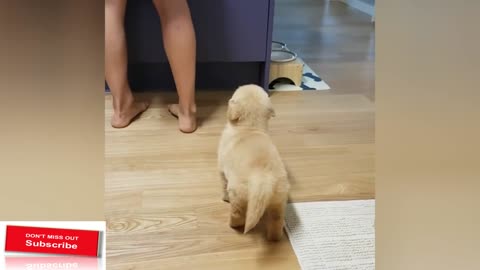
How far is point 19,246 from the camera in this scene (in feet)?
1.65

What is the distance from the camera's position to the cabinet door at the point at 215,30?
1.53m

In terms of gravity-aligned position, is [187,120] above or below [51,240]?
below

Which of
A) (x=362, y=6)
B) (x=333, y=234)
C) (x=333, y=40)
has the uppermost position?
(x=362, y=6)

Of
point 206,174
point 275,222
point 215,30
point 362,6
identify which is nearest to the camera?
point 275,222

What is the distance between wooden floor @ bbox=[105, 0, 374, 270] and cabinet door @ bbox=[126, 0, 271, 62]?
0.17 metres

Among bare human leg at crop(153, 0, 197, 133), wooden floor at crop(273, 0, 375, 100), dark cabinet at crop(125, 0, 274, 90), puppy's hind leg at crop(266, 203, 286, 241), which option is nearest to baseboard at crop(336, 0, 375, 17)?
wooden floor at crop(273, 0, 375, 100)

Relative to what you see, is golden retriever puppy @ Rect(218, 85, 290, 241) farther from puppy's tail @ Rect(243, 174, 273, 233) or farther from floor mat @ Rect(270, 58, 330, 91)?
floor mat @ Rect(270, 58, 330, 91)

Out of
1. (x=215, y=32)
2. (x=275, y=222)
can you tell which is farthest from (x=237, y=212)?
(x=215, y=32)

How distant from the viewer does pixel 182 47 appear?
1.37 metres

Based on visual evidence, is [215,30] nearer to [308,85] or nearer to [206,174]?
[308,85]

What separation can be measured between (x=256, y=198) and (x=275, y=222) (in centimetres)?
14

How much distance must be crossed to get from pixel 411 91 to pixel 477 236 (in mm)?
155

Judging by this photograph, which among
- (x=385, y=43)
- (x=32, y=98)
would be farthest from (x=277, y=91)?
(x=32, y=98)

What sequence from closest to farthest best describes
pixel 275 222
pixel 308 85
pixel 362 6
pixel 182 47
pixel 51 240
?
1. pixel 51 240
2. pixel 275 222
3. pixel 182 47
4. pixel 308 85
5. pixel 362 6
